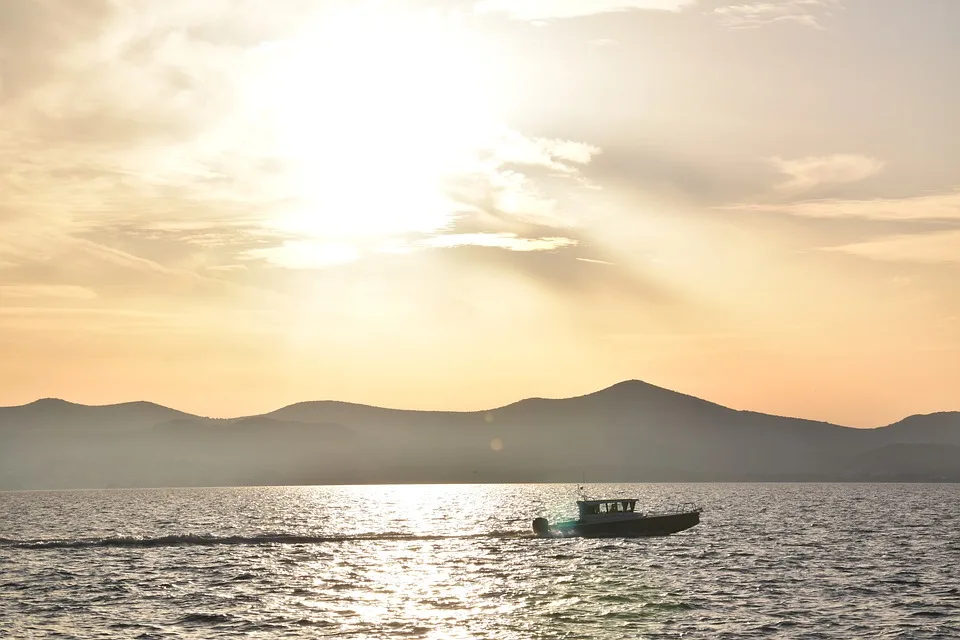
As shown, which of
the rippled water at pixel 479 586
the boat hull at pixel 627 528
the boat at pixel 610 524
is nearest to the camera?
the rippled water at pixel 479 586

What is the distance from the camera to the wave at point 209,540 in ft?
439

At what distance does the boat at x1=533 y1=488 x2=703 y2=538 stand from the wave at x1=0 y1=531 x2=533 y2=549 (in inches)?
490

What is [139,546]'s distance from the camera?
435 feet

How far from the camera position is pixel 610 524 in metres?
134

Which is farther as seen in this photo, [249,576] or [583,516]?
[583,516]

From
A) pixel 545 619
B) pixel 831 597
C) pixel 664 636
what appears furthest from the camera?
pixel 831 597

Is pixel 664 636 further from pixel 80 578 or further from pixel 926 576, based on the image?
pixel 80 578

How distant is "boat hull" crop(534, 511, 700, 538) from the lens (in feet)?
442

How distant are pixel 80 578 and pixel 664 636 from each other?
186ft

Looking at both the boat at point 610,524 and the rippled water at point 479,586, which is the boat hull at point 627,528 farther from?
the rippled water at point 479,586

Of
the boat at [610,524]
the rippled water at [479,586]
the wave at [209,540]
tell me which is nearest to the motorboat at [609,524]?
the boat at [610,524]

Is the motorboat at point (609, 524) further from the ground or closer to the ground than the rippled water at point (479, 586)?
further from the ground

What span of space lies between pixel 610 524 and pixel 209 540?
52609mm

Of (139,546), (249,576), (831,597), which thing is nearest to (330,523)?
(139,546)
